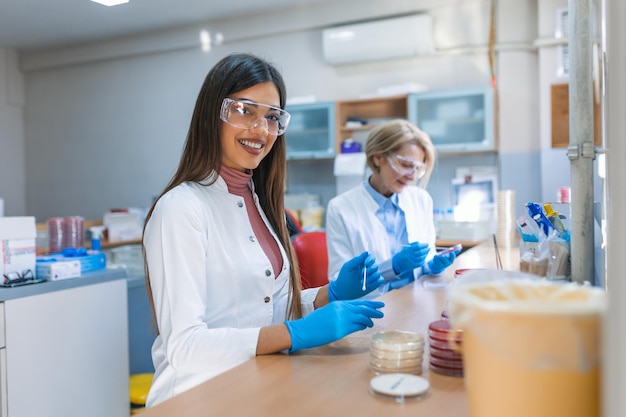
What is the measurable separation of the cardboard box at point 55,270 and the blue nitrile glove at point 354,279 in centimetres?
132

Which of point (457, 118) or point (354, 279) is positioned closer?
point (354, 279)

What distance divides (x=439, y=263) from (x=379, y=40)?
287cm

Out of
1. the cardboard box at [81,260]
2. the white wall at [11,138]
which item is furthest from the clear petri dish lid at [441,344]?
the white wall at [11,138]

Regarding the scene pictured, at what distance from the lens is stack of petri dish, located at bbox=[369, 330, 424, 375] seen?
3.25ft

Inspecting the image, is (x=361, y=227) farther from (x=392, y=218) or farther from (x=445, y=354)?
(x=445, y=354)

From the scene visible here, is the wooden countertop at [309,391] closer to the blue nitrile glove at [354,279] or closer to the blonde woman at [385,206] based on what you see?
the blue nitrile glove at [354,279]

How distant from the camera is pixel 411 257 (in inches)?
85.1

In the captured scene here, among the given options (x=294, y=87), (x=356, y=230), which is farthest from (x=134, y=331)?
(x=294, y=87)

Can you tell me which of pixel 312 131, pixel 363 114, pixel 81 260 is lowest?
pixel 81 260

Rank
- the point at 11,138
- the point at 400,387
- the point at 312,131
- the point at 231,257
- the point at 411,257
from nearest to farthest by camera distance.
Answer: the point at 400,387 < the point at 231,257 < the point at 411,257 < the point at 312,131 < the point at 11,138

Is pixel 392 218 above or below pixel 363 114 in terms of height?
below

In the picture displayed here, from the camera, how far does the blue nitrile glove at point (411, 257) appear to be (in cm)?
216

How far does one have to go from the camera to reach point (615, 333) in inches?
17.1

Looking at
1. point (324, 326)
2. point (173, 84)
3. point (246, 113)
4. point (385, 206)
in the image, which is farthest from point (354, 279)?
point (173, 84)
